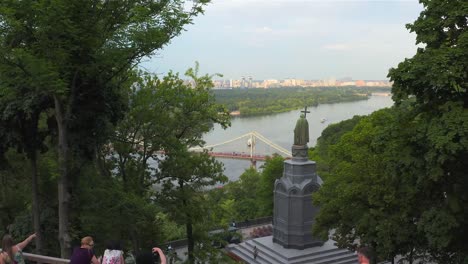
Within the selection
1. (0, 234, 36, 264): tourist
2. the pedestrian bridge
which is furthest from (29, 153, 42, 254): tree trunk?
the pedestrian bridge

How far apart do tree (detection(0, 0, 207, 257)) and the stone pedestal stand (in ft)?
35.7

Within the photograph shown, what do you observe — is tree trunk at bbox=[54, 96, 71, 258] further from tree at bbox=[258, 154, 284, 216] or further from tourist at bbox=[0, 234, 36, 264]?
tree at bbox=[258, 154, 284, 216]

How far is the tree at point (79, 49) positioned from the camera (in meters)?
6.36

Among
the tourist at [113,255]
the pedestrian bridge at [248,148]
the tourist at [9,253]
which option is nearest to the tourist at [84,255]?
the tourist at [113,255]

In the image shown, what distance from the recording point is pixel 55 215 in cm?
1069

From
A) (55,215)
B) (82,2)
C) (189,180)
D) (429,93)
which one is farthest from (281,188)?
(82,2)

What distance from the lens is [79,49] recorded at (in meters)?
7.00

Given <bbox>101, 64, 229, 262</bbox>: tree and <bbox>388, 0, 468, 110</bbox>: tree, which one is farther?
<bbox>101, 64, 229, 262</bbox>: tree

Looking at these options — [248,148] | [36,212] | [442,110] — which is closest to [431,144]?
[442,110]

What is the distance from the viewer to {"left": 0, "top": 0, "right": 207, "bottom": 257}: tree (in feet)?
20.9

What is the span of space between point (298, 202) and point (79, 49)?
12955 mm

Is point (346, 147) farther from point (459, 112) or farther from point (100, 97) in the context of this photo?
point (100, 97)

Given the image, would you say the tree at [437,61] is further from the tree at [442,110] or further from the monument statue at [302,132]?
the monument statue at [302,132]

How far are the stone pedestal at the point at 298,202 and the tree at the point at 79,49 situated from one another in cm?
1087
